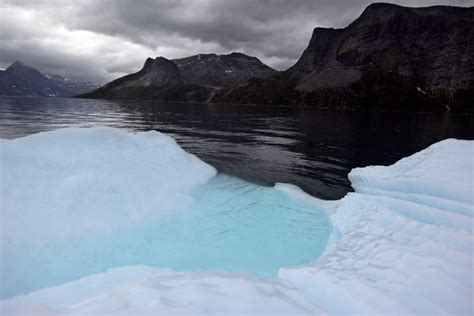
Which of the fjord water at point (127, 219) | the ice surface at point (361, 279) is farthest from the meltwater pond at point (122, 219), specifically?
the ice surface at point (361, 279)

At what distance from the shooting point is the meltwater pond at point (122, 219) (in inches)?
287

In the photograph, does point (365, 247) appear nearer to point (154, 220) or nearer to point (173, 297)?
point (173, 297)

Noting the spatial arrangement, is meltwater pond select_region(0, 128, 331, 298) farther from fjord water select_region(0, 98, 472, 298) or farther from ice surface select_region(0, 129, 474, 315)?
ice surface select_region(0, 129, 474, 315)

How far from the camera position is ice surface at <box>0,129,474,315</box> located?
4203 mm

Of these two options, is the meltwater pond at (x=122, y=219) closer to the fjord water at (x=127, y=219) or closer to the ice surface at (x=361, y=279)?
the fjord water at (x=127, y=219)

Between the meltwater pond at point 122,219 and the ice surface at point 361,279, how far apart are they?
2.79 feet

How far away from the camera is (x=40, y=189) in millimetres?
8938

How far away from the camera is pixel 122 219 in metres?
9.11

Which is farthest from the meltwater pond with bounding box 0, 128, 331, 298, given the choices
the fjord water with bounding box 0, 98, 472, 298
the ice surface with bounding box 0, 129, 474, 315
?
the ice surface with bounding box 0, 129, 474, 315

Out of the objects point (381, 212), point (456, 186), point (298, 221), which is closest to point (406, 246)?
point (381, 212)

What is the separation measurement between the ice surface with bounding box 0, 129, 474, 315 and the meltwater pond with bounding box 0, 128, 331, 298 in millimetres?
852

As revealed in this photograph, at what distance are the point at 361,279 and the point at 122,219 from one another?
24.3 ft

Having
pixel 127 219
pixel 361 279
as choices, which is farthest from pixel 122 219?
pixel 361 279

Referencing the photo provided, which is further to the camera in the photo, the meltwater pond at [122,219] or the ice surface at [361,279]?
the meltwater pond at [122,219]
